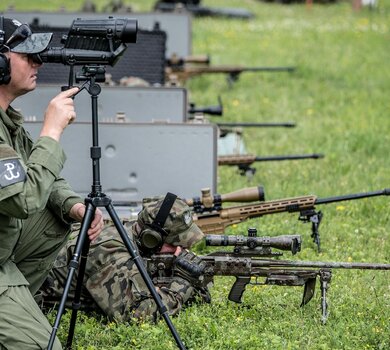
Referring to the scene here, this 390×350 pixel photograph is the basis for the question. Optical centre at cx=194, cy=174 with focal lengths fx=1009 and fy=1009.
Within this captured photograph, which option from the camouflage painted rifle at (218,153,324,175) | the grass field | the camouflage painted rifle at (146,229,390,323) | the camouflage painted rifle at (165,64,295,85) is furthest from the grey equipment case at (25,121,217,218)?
the camouflage painted rifle at (165,64,295,85)

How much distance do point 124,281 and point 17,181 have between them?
1.47 m

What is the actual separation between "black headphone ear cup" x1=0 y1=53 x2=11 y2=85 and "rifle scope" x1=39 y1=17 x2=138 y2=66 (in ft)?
0.76

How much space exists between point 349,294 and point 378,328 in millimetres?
658

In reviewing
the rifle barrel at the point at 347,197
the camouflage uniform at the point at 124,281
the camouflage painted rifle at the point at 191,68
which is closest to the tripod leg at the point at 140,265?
the camouflage uniform at the point at 124,281

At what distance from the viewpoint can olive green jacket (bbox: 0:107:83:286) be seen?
5.00 metres

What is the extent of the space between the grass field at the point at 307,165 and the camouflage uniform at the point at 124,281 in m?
0.11

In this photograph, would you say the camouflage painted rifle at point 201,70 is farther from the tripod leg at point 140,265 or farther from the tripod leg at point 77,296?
the tripod leg at point 140,265

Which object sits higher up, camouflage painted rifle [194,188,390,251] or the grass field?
camouflage painted rifle [194,188,390,251]

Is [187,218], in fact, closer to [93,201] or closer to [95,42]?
[93,201]

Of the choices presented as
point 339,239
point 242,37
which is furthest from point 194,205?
point 242,37

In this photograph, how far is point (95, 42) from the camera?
5383mm

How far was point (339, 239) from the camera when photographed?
8.27 meters

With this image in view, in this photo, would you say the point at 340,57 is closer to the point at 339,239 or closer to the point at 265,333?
the point at 339,239

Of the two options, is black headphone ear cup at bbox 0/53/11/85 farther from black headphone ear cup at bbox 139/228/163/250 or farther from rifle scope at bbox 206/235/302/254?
rifle scope at bbox 206/235/302/254
